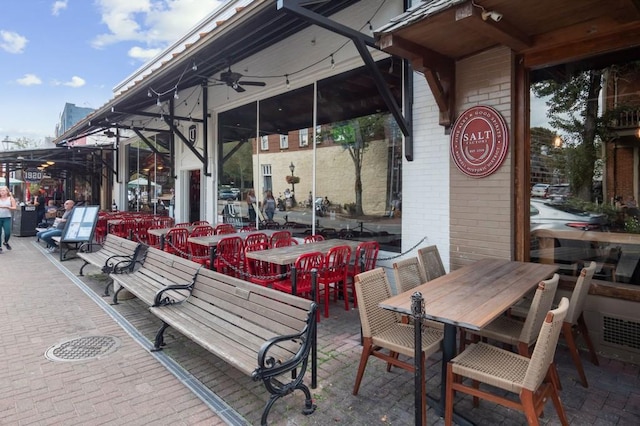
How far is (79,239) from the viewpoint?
27.8ft

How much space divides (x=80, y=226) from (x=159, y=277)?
522 cm

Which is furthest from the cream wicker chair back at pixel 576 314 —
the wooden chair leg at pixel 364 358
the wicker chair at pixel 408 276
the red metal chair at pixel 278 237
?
the red metal chair at pixel 278 237

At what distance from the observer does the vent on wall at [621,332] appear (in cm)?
347

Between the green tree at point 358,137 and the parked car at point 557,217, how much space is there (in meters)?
2.88

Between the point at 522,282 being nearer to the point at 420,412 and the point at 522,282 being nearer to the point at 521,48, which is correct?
the point at 420,412

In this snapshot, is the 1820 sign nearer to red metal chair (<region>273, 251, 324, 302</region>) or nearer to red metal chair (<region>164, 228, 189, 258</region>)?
red metal chair (<region>164, 228, 189, 258</region>)

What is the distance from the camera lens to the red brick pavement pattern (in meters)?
2.65

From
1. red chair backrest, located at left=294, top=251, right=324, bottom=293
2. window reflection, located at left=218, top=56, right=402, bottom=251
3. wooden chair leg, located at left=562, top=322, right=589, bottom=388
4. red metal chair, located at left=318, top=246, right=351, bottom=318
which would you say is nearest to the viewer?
wooden chair leg, located at left=562, top=322, right=589, bottom=388

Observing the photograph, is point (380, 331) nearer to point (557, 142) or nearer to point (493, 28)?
point (493, 28)

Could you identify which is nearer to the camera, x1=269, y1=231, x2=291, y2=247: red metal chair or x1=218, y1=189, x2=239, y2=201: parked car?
x1=269, y1=231, x2=291, y2=247: red metal chair

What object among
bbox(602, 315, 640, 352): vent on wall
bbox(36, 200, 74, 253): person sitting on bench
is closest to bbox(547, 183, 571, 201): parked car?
bbox(602, 315, 640, 352): vent on wall

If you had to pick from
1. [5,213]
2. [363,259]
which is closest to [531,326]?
[363,259]

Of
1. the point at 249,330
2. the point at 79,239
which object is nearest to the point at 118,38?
the point at 79,239

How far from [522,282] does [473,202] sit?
1531 mm
